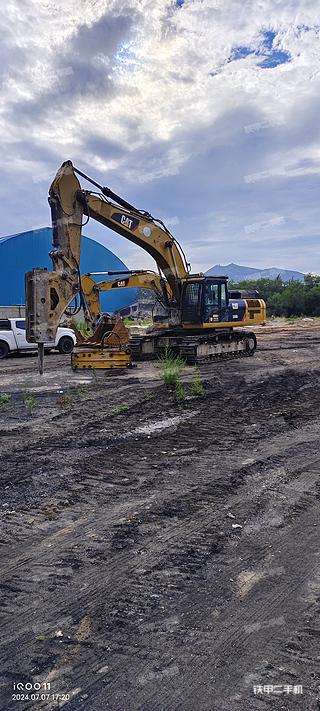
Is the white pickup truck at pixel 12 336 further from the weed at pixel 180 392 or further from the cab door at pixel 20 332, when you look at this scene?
the weed at pixel 180 392

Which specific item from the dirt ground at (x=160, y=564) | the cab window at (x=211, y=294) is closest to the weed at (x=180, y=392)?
the dirt ground at (x=160, y=564)

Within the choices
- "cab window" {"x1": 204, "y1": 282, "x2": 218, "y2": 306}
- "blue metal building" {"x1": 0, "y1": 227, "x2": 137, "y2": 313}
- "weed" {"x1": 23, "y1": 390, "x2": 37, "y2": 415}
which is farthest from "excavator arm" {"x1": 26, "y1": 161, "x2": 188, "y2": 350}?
"blue metal building" {"x1": 0, "y1": 227, "x2": 137, "y2": 313}

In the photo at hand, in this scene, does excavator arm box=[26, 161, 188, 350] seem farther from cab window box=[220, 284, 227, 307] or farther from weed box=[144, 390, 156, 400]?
weed box=[144, 390, 156, 400]

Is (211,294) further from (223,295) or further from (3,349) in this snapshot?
(3,349)

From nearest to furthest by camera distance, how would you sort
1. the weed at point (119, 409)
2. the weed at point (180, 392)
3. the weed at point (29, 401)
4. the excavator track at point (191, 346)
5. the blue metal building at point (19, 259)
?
the weed at point (119, 409)
the weed at point (29, 401)
the weed at point (180, 392)
the excavator track at point (191, 346)
the blue metal building at point (19, 259)

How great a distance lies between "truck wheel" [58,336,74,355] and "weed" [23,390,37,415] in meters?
10.5

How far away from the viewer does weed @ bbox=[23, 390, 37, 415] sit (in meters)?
9.41

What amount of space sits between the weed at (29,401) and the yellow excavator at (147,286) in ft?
7.74

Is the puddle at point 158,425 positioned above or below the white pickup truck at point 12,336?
below

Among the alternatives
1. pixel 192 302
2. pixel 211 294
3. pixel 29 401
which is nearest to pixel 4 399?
pixel 29 401

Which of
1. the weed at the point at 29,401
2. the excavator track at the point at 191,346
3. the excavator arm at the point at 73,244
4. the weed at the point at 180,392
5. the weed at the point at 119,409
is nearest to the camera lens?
the weed at the point at 119,409

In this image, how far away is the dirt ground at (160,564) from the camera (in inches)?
111

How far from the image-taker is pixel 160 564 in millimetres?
3984

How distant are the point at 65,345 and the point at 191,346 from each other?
7360mm
